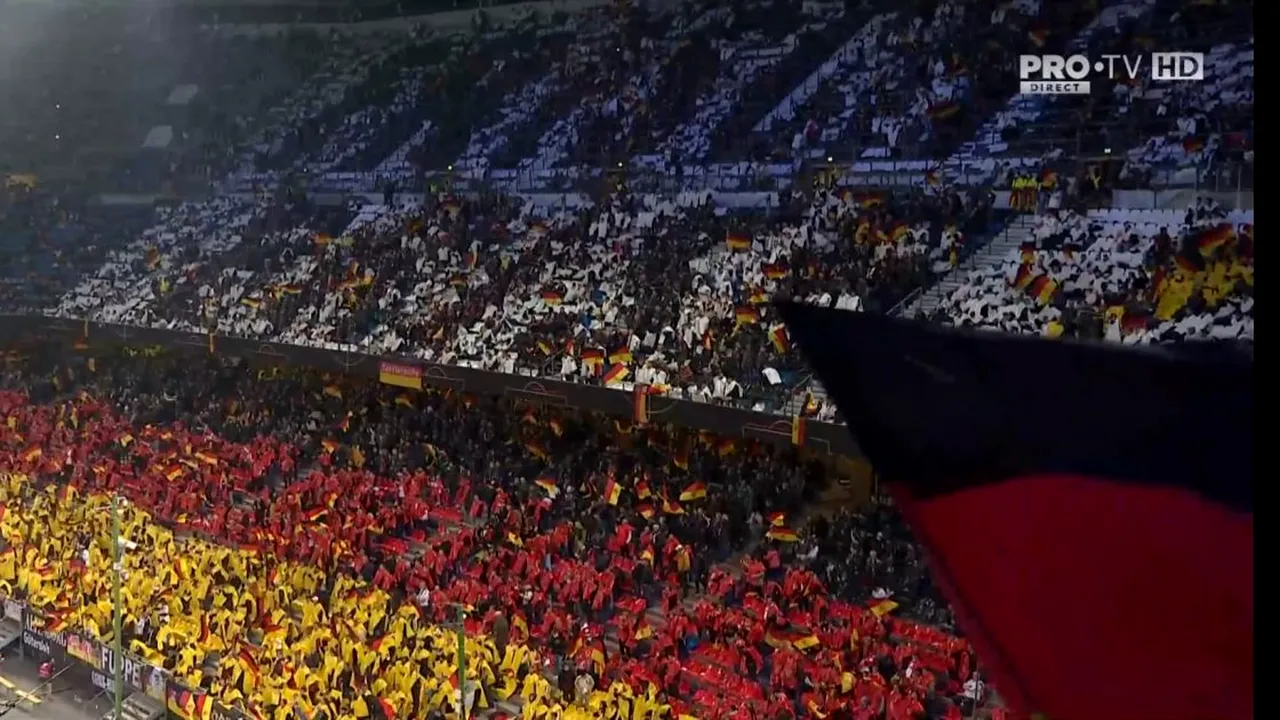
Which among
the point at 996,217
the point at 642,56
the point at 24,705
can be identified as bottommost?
the point at 24,705

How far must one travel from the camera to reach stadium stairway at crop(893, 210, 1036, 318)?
29.4 ft

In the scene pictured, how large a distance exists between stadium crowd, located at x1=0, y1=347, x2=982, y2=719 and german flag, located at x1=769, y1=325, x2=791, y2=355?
894 millimetres

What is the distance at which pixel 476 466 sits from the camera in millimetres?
10617

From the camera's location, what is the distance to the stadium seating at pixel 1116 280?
7227 millimetres

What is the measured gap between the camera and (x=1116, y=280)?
310 inches

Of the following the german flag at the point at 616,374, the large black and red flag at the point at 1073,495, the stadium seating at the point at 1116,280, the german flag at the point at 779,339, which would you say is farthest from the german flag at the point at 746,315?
the large black and red flag at the point at 1073,495

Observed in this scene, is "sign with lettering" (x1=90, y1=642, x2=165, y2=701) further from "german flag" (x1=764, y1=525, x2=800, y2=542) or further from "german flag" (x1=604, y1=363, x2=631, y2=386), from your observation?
"german flag" (x1=764, y1=525, x2=800, y2=542)

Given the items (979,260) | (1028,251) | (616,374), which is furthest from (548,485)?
(1028,251)

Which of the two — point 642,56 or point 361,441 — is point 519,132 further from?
point 361,441

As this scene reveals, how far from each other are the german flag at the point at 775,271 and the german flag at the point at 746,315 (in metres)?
0.47

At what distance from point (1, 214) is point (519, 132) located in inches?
309

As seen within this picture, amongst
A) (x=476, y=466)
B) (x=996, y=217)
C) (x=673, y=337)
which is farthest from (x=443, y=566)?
(x=996, y=217)

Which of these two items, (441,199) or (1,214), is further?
(1,214)

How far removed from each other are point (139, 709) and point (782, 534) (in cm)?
434
